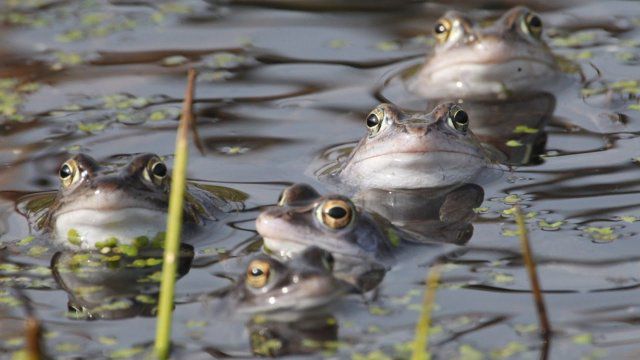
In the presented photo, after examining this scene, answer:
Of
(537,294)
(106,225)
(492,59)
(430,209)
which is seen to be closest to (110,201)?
(106,225)

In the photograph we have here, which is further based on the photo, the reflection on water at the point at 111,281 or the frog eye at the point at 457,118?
the frog eye at the point at 457,118

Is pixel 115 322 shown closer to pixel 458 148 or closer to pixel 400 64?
pixel 458 148

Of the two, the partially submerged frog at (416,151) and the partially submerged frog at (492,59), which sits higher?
the partially submerged frog at (492,59)

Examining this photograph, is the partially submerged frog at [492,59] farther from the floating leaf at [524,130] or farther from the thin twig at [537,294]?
the thin twig at [537,294]

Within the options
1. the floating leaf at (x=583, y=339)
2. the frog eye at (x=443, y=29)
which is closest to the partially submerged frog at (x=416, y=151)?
the frog eye at (x=443, y=29)

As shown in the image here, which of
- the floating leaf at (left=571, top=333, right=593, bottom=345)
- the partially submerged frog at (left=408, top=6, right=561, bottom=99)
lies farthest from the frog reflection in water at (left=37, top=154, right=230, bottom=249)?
the partially submerged frog at (left=408, top=6, right=561, bottom=99)

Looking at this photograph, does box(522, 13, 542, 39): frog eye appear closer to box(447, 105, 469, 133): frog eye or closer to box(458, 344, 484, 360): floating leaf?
box(447, 105, 469, 133): frog eye
